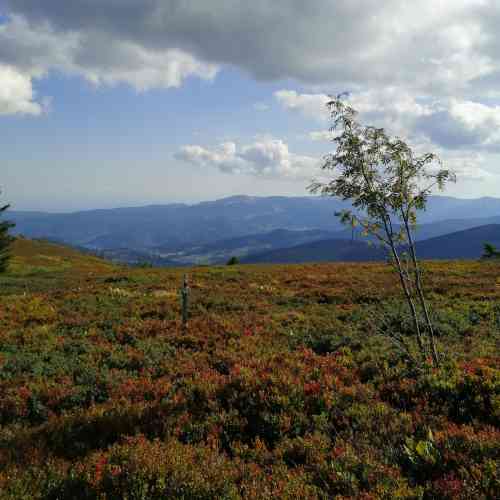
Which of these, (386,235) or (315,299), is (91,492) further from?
(315,299)

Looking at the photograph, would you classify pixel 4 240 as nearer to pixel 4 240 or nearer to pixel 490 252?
pixel 4 240

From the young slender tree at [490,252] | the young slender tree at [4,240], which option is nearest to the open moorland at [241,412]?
the young slender tree at [490,252]

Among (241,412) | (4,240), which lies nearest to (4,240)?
(4,240)

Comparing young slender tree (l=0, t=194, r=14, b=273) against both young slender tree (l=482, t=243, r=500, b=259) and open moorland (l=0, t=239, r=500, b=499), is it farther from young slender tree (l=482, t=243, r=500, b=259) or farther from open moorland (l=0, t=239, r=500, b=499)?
young slender tree (l=482, t=243, r=500, b=259)

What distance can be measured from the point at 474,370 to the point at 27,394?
35.3 ft

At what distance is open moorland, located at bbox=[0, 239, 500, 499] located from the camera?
17.2 ft

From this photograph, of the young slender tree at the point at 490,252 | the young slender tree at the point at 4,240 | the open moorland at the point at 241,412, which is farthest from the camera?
the young slender tree at the point at 4,240

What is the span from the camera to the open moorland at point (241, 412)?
17.2ft

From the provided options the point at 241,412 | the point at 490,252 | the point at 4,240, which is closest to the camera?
the point at 241,412

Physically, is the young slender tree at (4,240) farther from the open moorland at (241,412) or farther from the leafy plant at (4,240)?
the open moorland at (241,412)

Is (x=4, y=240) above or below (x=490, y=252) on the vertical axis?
above

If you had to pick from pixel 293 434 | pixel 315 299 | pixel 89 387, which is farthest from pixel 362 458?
pixel 315 299

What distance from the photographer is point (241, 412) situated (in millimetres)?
7770

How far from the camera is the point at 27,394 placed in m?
8.96
